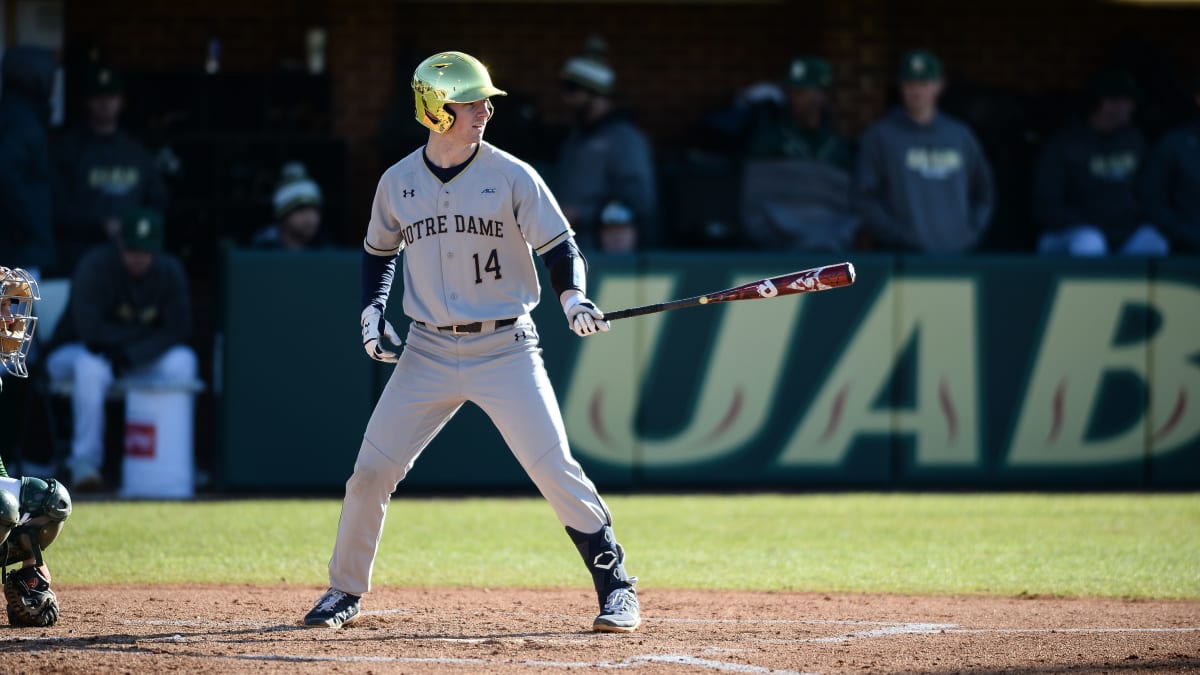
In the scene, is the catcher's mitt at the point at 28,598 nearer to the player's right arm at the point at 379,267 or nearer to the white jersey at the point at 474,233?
the player's right arm at the point at 379,267

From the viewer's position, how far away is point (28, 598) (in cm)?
557

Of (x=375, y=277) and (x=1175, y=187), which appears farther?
(x=1175, y=187)

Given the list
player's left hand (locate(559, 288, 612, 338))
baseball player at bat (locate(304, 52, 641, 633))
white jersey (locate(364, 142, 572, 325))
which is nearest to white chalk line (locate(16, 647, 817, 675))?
baseball player at bat (locate(304, 52, 641, 633))

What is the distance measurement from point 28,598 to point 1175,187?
8.22m

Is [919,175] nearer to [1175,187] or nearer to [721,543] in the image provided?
[1175,187]

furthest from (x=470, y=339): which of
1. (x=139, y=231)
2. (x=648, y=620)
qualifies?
(x=139, y=231)

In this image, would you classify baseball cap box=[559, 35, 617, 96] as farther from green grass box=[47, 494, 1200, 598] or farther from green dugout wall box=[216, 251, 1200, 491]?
green grass box=[47, 494, 1200, 598]

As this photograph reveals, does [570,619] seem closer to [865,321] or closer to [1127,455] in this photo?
[865,321]

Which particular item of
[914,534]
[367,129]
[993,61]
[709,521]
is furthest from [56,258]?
[993,61]

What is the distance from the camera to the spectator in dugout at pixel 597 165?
10.9 metres

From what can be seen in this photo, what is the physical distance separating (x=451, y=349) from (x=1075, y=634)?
240cm

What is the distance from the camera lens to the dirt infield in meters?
5.06

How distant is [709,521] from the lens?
9.12 metres

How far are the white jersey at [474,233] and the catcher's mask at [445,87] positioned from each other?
8.5 inches
